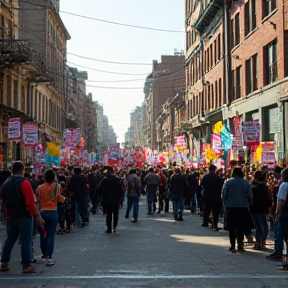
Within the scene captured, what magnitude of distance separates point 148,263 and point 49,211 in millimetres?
1997

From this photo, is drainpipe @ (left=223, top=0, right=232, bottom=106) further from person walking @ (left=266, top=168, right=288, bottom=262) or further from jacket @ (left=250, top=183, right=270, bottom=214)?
person walking @ (left=266, top=168, right=288, bottom=262)

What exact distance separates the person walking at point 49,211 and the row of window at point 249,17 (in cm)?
1771

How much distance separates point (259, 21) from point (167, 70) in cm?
7995

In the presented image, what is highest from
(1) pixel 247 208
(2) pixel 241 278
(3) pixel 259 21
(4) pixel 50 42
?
(4) pixel 50 42

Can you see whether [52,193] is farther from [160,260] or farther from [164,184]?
[164,184]

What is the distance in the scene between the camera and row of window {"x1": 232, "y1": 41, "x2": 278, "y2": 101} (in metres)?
26.0

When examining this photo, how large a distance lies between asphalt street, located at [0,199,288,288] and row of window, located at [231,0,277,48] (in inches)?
554

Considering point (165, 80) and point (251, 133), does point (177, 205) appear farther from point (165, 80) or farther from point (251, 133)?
point (165, 80)

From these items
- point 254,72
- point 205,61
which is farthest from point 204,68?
point 254,72

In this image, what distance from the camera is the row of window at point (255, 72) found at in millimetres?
25984

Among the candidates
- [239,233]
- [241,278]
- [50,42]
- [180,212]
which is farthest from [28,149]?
[241,278]

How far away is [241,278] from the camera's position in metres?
9.16

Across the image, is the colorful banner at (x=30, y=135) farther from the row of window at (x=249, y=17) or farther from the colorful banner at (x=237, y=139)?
the row of window at (x=249, y=17)

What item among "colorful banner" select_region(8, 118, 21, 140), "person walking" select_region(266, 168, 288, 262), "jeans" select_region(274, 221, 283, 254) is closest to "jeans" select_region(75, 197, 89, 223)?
"jeans" select_region(274, 221, 283, 254)
